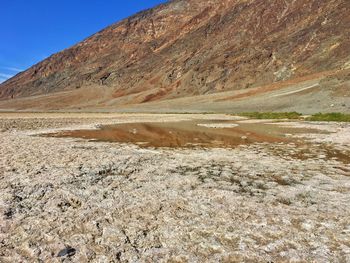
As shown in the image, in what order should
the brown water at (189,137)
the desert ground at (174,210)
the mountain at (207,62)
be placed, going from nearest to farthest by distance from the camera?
the desert ground at (174,210) < the brown water at (189,137) < the mountain at (207,62)

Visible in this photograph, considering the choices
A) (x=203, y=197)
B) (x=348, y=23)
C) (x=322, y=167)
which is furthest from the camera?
(x=348, y=23)

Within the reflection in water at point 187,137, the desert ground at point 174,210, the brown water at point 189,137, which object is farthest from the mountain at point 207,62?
the desert ground at point 174,210

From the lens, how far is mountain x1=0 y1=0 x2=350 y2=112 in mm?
75875

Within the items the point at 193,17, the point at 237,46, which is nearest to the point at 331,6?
the point at 237,46

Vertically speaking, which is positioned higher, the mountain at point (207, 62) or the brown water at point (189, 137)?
the mountain at point (207, 62)

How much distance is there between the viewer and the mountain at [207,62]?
249ft

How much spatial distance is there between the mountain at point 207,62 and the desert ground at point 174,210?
1405 inches

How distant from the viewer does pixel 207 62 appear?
118312 millimetres

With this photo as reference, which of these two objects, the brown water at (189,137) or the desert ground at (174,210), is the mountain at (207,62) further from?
the desert ground at (174,210)

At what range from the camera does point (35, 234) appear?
5750 millimetres

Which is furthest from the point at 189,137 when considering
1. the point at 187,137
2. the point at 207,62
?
the point at 207,62

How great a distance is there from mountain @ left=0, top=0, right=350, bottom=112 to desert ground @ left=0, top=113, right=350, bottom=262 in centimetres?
3567

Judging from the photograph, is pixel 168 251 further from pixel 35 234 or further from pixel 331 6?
pixel 331 6

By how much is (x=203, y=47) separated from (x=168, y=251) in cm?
12721
